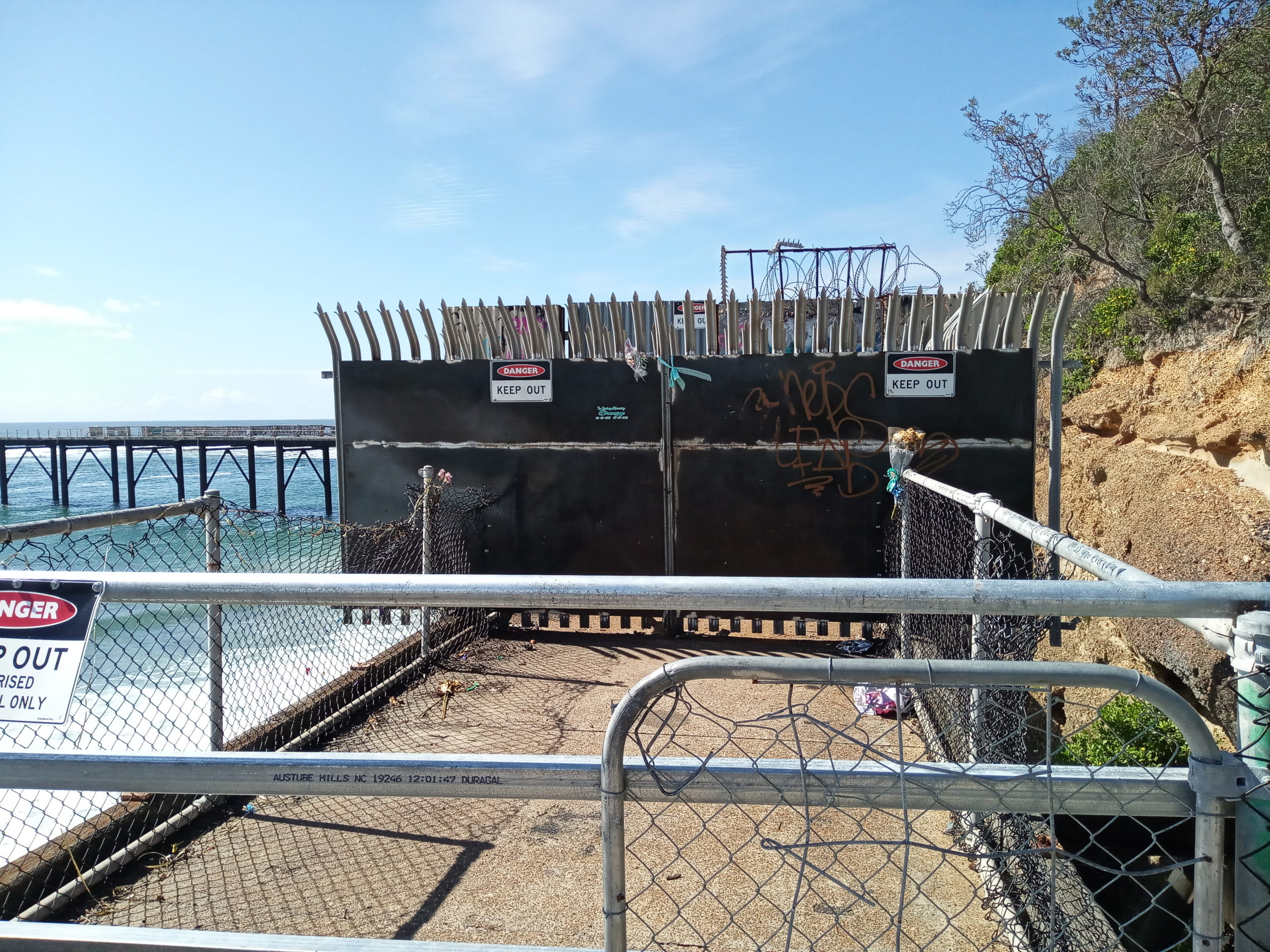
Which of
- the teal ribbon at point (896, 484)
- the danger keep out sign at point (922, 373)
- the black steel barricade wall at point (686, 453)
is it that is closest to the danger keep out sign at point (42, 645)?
the teal ribbon at point (896, 484)

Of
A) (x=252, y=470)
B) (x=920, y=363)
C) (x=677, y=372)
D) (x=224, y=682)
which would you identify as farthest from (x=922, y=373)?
(x=252, y=470)

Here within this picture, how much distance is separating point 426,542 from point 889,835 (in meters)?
3.92

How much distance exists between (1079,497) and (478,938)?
12.1 metres

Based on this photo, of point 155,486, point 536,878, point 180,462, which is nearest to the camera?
point 536,878

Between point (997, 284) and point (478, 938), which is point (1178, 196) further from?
point (478, 938)

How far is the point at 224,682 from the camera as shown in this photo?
5.72 m

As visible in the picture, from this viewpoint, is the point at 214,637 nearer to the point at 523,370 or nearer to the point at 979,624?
the point at 979,624

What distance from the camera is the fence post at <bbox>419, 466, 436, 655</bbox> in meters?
6.11

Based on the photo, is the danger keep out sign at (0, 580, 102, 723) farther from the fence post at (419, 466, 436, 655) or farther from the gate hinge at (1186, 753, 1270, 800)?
the fence post at (419, 466, 436, 655)

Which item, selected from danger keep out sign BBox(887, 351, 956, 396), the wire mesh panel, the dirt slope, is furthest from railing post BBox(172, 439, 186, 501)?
the wire mesh panel

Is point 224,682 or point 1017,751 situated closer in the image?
point 1017,751

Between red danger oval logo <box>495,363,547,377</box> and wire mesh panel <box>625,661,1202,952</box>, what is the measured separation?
10.6 feet

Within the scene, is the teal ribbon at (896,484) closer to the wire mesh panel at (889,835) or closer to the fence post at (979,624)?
the wire mesh panel at (889,835)

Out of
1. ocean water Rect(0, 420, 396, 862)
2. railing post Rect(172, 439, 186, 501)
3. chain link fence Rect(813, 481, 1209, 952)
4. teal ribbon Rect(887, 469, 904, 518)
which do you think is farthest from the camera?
railing post Rect(172, 439, 186, 501)
